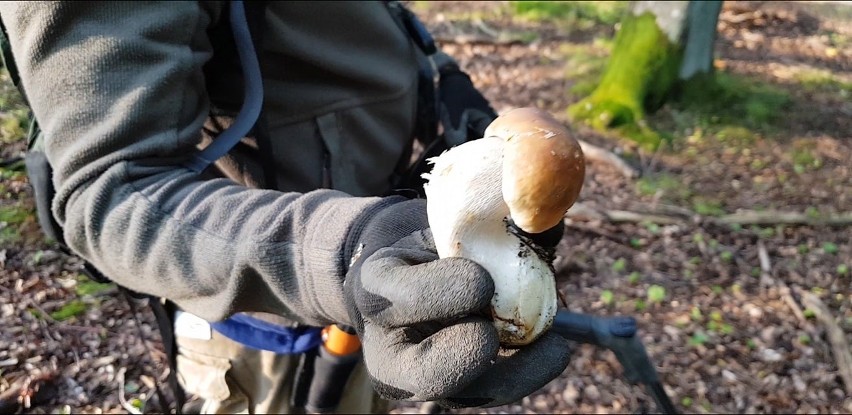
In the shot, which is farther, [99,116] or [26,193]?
[26,193]

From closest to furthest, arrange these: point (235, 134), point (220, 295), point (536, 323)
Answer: point (536, 323) → point (220, 295) → point (235, 134)

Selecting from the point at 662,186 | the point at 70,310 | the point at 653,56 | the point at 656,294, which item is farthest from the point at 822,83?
the point at 70,310

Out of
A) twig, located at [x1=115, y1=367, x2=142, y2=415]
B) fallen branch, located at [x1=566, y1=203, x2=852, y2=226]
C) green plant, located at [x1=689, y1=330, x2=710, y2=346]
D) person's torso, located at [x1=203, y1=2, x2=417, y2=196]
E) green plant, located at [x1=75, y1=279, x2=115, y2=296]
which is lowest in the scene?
fallen branch, located at [x1=566, y1=203, x2=852, y2=226]

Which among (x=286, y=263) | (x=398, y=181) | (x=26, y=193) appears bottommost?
(x=26, y=193)

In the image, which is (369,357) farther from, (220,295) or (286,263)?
(220,295)

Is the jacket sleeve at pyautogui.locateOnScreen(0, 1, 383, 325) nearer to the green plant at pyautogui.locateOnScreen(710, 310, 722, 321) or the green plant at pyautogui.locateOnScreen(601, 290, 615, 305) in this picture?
the green plant at pyautogui.locateOnScreen(601, 290, 615, 305)

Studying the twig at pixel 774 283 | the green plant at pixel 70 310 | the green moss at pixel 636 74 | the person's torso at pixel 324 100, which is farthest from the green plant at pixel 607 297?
the green plant at pixel 70 310

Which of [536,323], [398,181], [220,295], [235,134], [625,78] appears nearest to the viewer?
[536,323]

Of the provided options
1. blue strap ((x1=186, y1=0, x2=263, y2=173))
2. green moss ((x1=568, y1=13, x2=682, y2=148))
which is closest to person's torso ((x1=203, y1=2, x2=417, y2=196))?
blue strap ((x1=186, y1=0, x2=263, y2=173))

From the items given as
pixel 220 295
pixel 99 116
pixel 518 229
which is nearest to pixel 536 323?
pixel 518 229
